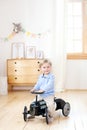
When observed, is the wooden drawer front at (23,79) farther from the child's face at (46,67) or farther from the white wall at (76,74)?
the child's face at (46,67)

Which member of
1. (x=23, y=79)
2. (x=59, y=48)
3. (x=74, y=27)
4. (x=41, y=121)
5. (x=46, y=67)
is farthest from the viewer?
(x=74, y=27)

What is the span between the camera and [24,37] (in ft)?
19.8

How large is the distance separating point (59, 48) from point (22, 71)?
925mm

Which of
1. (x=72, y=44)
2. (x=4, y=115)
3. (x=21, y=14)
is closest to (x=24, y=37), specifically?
(x=21, y=14)

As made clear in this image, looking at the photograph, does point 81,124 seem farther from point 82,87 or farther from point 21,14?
point 21,14

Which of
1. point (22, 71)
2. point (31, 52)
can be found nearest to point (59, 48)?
point (31, 52)

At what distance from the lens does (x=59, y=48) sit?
19.1 ft

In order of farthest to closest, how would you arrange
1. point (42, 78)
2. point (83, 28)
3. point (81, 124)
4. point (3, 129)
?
point (83, 28) → point (42, 78) → point (81, 124) → point (3, 129)

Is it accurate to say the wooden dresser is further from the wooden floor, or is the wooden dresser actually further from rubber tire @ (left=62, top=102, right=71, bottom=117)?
rubber tire @ (left=62, top=102, right=71, bottom=117)

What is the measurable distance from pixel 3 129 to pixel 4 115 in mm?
662

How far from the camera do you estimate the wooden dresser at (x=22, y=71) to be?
5.66 m

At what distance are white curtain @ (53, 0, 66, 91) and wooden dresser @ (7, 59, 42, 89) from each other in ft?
1.59

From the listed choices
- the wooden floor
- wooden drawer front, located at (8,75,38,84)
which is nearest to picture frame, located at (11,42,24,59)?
wooden drawer front, located at (8,75,38,84)

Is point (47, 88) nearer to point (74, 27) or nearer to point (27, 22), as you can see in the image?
point (27, 22)
